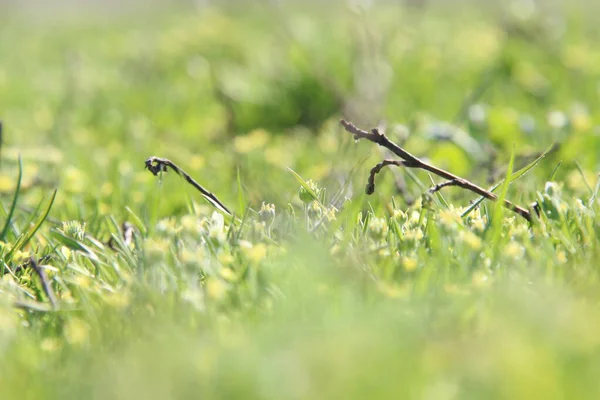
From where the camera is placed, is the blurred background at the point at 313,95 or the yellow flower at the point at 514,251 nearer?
the yellow flower at the point at 514,251

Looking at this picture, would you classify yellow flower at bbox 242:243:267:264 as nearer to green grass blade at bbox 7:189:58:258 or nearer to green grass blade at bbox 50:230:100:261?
green grass blade at bbox 50:230:100:261

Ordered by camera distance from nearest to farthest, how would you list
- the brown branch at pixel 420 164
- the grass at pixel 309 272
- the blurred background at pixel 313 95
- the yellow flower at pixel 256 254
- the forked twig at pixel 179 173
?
the grass at pixel 309 272
the yellow flower at pixel 256 254
the brown branch at pixel 420 164
the forked twig at pixel 179 173
the blurred background at pixel 313 95

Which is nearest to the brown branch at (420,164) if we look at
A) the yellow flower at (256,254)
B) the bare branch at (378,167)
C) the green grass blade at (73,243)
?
the bare branch at (378,167)

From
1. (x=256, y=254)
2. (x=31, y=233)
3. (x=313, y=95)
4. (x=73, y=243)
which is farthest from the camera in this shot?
(x=313, y=95)

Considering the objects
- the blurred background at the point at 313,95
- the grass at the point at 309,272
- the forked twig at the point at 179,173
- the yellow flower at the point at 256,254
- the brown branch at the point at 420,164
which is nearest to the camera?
the grass at the point at 309,272

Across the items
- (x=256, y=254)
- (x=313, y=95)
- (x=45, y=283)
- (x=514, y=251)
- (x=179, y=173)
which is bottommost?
(x=45, y=283)

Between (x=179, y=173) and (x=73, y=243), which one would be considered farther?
(x=179, y=173)

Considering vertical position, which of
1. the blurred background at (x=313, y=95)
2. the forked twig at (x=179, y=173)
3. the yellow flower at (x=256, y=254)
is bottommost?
the yellow flower at (x=256, y=254)

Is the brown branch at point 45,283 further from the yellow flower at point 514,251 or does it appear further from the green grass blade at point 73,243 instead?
the yellow flower at point 514,251

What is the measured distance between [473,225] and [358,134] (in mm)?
318

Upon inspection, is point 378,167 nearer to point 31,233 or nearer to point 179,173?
point 179,173

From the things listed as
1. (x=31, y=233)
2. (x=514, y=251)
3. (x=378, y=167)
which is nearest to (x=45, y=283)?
(x=31, y=233)

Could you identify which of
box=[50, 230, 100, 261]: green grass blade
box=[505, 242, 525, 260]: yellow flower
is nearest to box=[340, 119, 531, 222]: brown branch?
box=[505, 242, 525, 260]: yellow flower

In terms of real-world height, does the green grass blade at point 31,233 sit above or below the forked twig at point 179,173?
below
